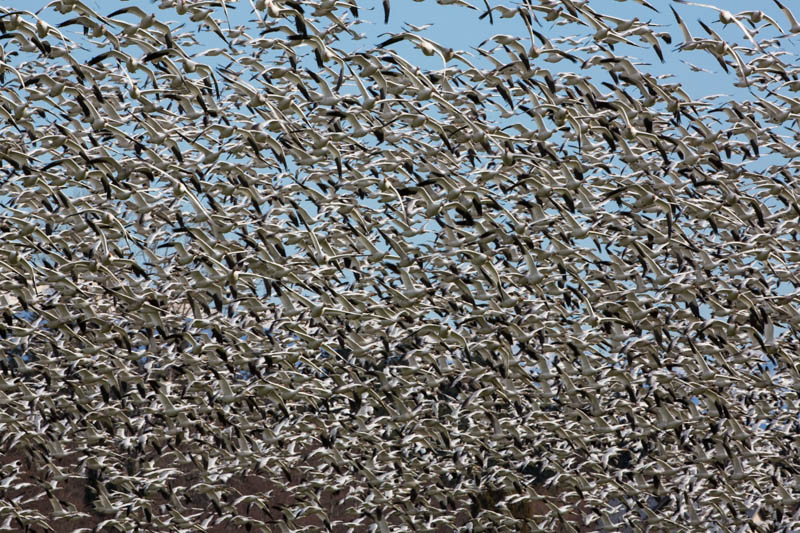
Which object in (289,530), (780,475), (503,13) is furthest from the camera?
(780,475)

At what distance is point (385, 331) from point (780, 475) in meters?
16.3

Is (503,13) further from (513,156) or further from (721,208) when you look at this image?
(721,208)

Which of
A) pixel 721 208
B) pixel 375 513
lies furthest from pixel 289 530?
pixel 721 208

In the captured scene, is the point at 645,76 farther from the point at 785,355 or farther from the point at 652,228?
the point at 785,355

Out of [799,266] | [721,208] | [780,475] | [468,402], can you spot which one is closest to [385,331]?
[468,402]

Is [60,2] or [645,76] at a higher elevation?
[60,2]

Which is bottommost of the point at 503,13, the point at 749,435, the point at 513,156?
the point at 749,435

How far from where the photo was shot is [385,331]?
32438 mm

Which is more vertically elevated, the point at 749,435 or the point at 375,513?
the point at 749,435

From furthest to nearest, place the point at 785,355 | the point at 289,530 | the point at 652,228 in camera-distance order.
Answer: the point at 289,530, the point at 785,355, the point at 652,228

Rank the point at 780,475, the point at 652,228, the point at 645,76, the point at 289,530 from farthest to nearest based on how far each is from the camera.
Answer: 1. the point at 780,475
2. the point at 289,530
3. the point at 652,228
4. the point at 645,76

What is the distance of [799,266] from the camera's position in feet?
115

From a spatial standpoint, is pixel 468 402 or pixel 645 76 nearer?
pixel 645 76

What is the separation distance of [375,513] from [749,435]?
38.9ft
